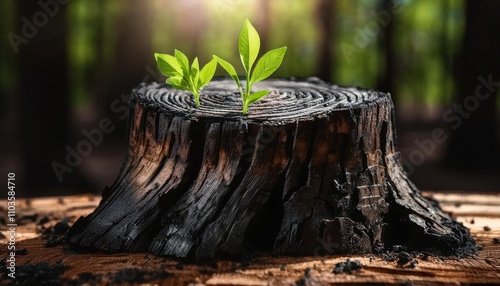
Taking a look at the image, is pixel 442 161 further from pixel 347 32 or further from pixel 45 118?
pixel 347 32

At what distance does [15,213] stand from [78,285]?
1.90 meters

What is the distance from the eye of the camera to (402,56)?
2511cm

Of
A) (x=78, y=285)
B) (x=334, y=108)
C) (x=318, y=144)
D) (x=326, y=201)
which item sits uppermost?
(x=334, y=108)

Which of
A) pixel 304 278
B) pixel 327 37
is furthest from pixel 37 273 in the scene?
pixel 327 37

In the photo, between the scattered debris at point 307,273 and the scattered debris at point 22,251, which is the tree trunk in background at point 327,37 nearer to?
the scattered debris at point 22,251

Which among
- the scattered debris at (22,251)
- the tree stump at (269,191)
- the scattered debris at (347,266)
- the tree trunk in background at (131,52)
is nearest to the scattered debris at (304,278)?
the scattered debris at (347,266)

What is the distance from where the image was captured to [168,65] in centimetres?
318

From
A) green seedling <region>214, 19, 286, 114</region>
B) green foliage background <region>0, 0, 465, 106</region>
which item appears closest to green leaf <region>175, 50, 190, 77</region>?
green seedling <region>214, 19, 286, 114</region>

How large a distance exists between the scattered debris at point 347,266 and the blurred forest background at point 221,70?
6352mm

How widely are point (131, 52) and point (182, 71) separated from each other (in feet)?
36.4

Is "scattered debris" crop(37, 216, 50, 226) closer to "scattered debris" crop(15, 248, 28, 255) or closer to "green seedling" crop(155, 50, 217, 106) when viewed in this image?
"scattered debris" crop(15, 248, 28, 255)

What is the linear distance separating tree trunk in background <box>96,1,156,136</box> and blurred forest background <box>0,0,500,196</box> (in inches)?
1.2

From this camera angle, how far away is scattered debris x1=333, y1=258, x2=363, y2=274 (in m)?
2.61

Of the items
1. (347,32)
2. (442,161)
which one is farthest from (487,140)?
(347,32)
